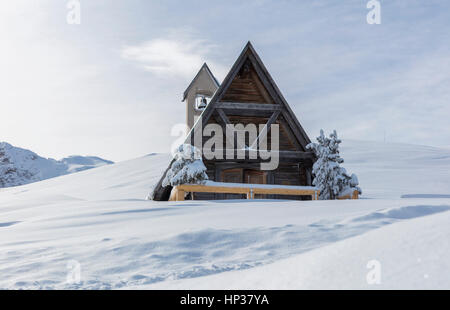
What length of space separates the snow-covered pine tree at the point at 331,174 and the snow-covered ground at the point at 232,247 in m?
4.58

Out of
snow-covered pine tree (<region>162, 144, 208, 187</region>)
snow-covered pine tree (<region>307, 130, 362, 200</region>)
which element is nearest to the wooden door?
snow-covered pine tree (<region>307, 130, 362, 200</region>)

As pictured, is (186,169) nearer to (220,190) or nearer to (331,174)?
(220,190)

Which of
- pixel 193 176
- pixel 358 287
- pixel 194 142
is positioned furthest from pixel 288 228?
pixel 194 142

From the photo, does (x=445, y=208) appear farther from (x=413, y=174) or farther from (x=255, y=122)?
(x=413, y=174)

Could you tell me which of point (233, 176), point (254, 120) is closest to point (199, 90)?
point (254, 120)

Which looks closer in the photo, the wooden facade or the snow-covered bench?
the snow-covered bench

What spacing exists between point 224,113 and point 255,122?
1412 mm

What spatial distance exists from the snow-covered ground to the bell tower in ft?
34.2

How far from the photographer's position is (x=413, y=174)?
900 inches

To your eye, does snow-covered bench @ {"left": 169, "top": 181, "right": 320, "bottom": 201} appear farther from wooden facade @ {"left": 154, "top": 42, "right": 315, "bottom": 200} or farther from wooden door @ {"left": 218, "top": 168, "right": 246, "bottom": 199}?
wooden door @ {"left": 218, "top": 168, "right": 246, "bottom": 199}

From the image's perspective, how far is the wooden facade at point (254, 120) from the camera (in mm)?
13922

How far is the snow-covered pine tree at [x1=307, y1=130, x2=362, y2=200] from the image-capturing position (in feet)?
39.6

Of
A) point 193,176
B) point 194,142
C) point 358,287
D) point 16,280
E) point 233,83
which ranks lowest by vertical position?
point 16,280

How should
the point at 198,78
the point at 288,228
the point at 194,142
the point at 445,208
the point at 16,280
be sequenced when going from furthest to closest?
the point at 198,78, the point at 194,142, the point at 445,208, the point at 288,228, the point at 16,280
